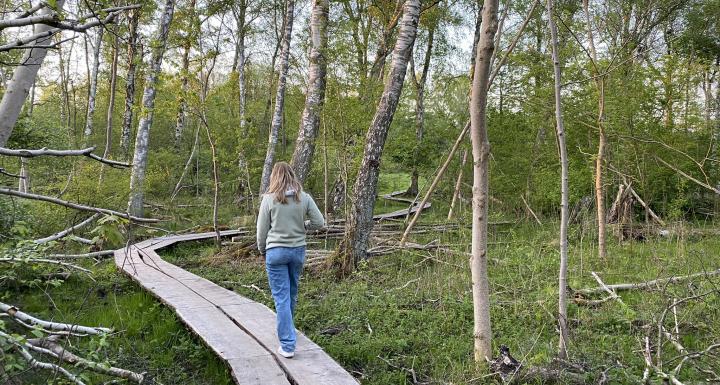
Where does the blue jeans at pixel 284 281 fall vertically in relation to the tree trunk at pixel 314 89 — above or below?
below

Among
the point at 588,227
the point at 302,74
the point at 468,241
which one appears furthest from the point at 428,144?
the point at 468,241

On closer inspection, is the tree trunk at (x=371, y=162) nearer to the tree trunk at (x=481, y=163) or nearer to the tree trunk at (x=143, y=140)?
the tree trunk at (x=481, y=163)

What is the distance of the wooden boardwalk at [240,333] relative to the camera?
3531mm

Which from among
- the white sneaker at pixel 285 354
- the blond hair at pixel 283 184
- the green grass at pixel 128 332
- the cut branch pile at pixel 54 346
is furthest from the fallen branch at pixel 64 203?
the white sneaker at pixel 285 354

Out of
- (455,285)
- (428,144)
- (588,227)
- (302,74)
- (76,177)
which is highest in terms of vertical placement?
(302,74)

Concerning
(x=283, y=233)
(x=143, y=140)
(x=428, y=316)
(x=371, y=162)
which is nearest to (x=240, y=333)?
(x=283, y=233)

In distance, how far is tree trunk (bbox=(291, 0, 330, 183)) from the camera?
10.0 metres

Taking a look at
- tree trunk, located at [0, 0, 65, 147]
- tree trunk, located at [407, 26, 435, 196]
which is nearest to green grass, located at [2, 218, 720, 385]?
tree trunk, located at [0, 0, 65, 147]

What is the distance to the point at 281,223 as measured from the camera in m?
4.10

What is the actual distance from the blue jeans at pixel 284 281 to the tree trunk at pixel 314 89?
5923 millimetres

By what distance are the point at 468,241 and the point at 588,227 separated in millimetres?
2891

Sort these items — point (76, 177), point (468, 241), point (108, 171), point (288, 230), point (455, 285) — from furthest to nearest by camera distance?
point (108, 171), point (76, 177), point (468, 241), point (455, 285), point (288, 230)

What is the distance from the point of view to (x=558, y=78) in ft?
11.9

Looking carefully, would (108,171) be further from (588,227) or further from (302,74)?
(588,227)
